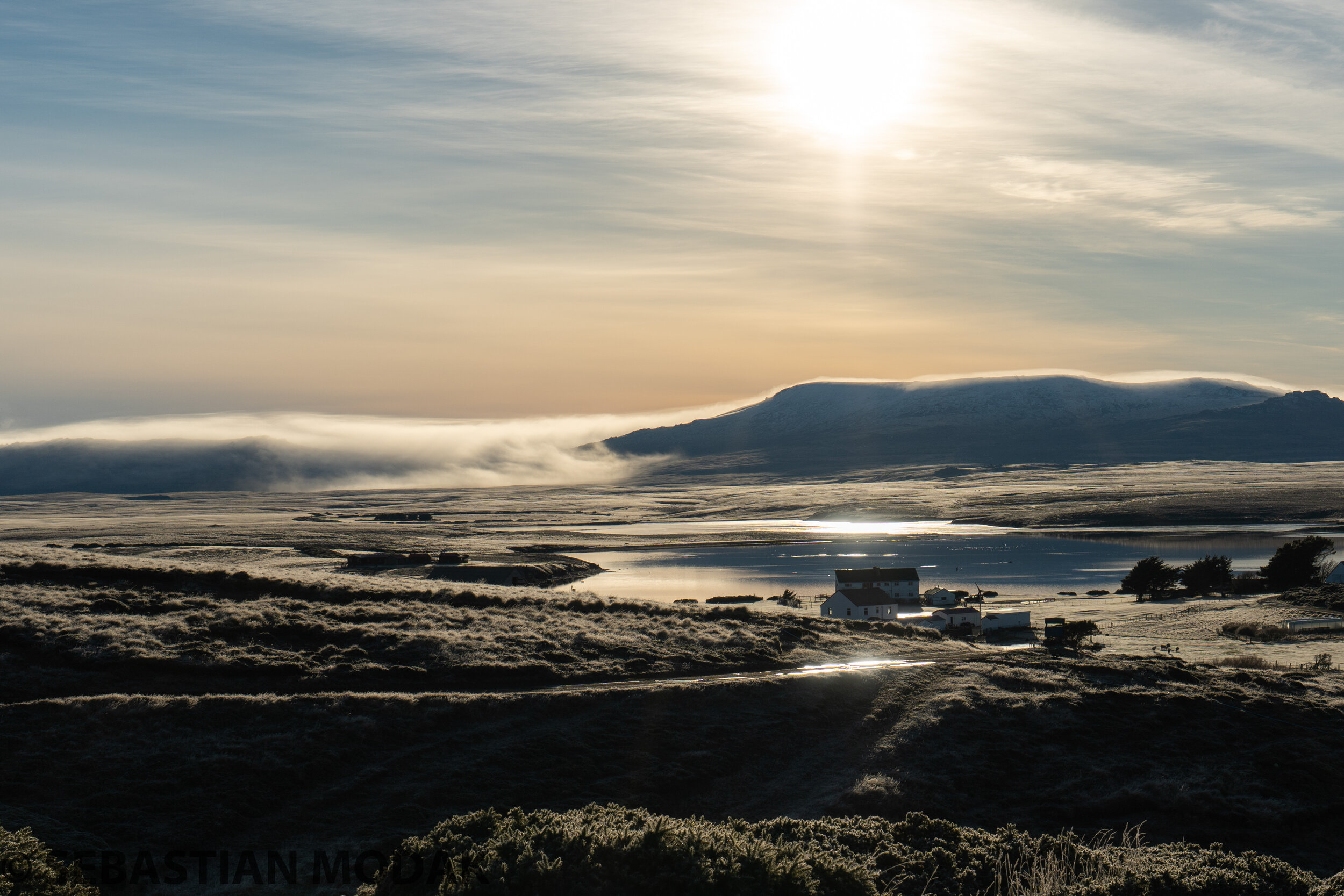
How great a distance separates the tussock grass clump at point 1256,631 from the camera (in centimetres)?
5025

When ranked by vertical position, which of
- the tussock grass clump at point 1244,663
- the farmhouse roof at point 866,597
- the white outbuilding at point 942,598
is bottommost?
the white outbuilding at point 942,598

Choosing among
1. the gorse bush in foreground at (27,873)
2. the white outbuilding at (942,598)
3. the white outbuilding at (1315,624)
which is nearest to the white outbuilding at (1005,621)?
the white outbuilding at (942,598)

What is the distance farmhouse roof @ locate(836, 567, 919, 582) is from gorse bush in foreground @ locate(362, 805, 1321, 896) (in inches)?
2103

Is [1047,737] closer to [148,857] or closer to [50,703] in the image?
[148,857]

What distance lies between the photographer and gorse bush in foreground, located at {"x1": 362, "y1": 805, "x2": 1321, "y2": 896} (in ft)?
33.7

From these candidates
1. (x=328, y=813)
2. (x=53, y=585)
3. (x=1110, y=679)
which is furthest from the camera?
(x=53, y=585)

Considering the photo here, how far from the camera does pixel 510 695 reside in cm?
2491

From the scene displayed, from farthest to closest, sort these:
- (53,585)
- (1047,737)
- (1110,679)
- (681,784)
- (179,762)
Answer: (53,585), (1110,679), (1047,737), (681,784), (179,762)

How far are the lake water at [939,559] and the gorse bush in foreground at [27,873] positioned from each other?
5980cm

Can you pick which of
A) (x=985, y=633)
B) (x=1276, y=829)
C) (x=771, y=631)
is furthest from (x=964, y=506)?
(x=1276, y=829)

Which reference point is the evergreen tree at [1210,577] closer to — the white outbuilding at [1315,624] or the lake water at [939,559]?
the lake water at [939,559]

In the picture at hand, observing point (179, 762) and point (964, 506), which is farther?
point (964, 506)

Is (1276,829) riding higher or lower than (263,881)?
lower

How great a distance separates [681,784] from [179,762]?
1008cm
